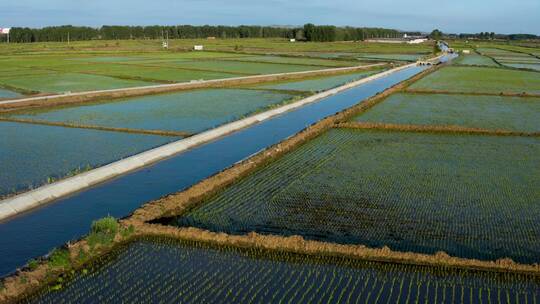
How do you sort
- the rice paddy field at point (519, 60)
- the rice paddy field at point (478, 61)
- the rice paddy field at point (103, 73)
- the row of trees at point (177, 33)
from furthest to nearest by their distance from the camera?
1. the row of trees at point (177, 33)
2. the rice paddy field at point (478, 61)
3. the rice paddy field at point (519, 60)
4. the rice paddy field at point (103, 73)

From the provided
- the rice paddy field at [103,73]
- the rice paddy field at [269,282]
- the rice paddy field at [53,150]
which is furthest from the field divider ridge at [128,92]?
the rice paddy field at [269,282]

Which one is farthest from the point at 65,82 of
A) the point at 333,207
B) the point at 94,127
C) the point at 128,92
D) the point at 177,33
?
the point at 177,33

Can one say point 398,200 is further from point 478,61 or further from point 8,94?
point 478,61

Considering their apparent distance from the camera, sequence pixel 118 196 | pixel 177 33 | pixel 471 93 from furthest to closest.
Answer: pixel 177 33 → pixel 471 93 → pixel 118 196

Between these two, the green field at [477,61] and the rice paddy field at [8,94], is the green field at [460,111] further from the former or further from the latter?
the green field at [477,61]

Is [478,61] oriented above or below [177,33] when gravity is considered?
below

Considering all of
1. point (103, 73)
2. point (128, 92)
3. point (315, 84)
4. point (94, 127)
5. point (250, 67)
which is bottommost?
point (94, 127)
